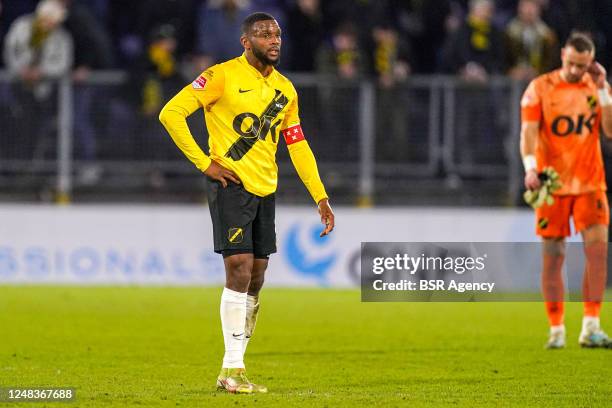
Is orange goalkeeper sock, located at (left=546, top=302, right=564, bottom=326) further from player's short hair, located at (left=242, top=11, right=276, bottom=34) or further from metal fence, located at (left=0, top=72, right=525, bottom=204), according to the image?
metal fence, located at (left=0, top=72, right=525, bottom=204)

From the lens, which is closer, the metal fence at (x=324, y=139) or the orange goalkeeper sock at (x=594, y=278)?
the orange goalkeeper sock at (x=594, y=278)

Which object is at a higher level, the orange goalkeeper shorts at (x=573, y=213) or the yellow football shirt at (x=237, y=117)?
the yellow football shirt at (x=237, y=117)

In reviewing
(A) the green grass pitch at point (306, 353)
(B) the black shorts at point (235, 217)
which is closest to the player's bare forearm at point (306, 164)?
(B) the black shorts at point (235, 217)

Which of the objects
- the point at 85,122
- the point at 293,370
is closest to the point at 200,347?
the point at 293,370

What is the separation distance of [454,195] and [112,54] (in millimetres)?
5234

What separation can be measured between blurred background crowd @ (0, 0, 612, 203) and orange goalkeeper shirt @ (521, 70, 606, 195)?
6.29 metres

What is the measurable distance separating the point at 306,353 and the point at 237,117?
3.07 meters

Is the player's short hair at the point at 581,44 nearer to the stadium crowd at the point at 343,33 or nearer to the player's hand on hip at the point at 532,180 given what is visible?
the player's hand on hip at the point at 532,180

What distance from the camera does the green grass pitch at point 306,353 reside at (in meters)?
8.70

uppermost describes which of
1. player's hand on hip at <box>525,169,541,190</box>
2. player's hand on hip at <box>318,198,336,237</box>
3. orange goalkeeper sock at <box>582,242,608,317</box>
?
player's hand on hip at <box>525,169,541,190</box>

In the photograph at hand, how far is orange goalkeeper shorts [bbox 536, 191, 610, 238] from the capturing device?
11820 millimetres

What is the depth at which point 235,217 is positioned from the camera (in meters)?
8.91

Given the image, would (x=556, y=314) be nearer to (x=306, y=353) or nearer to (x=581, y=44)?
(x=306, y=353)

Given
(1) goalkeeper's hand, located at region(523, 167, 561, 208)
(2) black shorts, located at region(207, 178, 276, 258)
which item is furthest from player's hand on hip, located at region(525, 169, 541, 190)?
(2) black shorts, located at region(207, 178, 276, 258)
